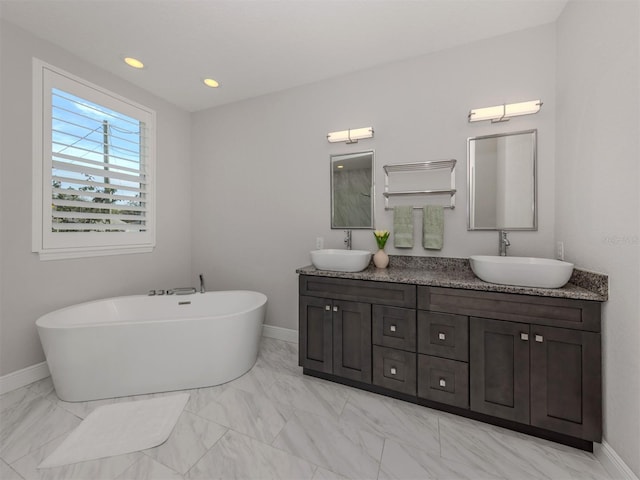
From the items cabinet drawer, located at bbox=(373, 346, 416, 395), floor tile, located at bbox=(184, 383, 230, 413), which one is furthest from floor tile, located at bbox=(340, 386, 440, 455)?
floor tile, located at bbox=(184, 383, 230, 413)

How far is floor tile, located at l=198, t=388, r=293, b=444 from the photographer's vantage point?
5.23ft

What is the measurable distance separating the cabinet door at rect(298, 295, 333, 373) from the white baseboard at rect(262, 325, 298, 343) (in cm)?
67

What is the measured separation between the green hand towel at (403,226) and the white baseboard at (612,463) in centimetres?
151

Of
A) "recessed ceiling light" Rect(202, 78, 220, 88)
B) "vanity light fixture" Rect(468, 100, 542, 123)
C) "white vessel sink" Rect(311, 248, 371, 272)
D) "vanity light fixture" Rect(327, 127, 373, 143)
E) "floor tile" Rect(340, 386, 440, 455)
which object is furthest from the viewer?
"recessed ceiling light" Rect(202, 78, 220, 88)

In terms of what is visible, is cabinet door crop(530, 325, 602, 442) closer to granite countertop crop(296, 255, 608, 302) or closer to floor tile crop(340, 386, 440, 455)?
granite countertop crop(296, 255, 608, 302)

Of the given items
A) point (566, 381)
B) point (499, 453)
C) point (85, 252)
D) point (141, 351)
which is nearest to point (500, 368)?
point (566, 381)

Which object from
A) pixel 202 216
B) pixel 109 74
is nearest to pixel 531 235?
pixel 202 216

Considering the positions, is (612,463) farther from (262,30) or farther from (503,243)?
(262,30)

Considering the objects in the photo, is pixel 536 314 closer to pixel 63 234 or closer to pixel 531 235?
pixel 531 235

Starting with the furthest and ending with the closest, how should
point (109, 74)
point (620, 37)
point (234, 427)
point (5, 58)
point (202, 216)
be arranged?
point (202, 216)
point (109, 74)
point (5, 58)
point (234, 427)
point (620, 37)

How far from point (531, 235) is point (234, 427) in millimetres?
2399

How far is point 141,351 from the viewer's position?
6.19ft

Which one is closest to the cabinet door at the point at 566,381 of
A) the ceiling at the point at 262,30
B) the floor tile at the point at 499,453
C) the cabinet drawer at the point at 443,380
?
the floor tile at the point at 499,453

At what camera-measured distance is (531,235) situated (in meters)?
1.96
